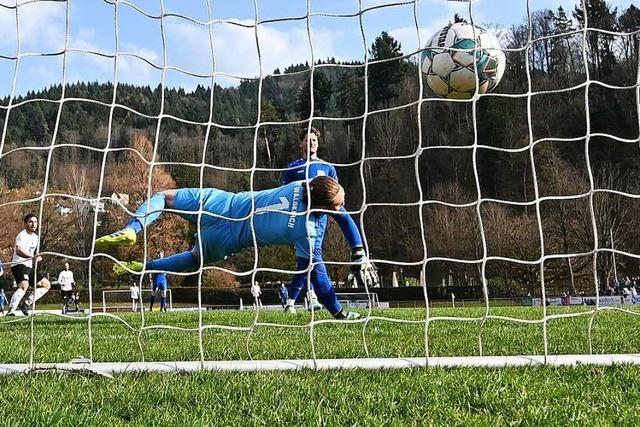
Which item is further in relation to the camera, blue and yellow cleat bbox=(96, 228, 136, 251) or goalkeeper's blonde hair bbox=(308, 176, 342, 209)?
goalkeeper's blonde hair bbox=(308, 176, 342, 209)

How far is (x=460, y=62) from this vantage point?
4926mm

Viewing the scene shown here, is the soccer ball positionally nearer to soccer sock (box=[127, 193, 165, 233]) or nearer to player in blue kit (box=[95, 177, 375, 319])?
player in blue kit (box=[95, 177, 375, 319])

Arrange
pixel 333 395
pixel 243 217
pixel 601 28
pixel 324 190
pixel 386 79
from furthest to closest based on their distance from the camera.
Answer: pixel 386 79, pixel 601 28, pixel 324 190, pixel 243 217, pixel 333 395

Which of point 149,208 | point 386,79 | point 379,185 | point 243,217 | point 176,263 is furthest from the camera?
point 379,185

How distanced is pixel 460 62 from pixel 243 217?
6.24 feet

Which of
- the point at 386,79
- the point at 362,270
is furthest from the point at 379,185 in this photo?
the point at 362,270

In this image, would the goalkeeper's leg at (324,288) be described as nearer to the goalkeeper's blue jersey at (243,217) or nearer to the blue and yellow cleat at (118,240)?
the goalkeeper's blue jersey at (243,217)

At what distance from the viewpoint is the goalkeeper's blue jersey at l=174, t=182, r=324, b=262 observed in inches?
190

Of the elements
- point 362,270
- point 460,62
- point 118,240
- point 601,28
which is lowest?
point 362,270

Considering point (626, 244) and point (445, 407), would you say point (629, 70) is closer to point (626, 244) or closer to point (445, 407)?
point (626, 244)

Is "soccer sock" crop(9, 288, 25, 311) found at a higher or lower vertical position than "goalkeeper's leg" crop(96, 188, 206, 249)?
lower

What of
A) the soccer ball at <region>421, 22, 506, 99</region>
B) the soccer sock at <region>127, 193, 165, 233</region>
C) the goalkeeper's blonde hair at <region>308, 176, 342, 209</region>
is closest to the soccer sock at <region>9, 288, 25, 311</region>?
the soccer sock at <region>127, 193, 165, 233</region>

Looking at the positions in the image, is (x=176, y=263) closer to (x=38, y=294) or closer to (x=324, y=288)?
(x=324, y=288)

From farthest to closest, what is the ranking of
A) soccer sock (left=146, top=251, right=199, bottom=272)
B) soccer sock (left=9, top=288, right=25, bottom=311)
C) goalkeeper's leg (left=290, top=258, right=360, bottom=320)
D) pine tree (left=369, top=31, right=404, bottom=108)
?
soccer sock (left=9, top=288, right=25, bottom=311), pine tree (left=369, top=31, right=404, bottom=108), goalkeeper's leg (left=290, top=258, right=360, bottom=320), soccer sock (left=146, top=251, right=199, bottom=272)
